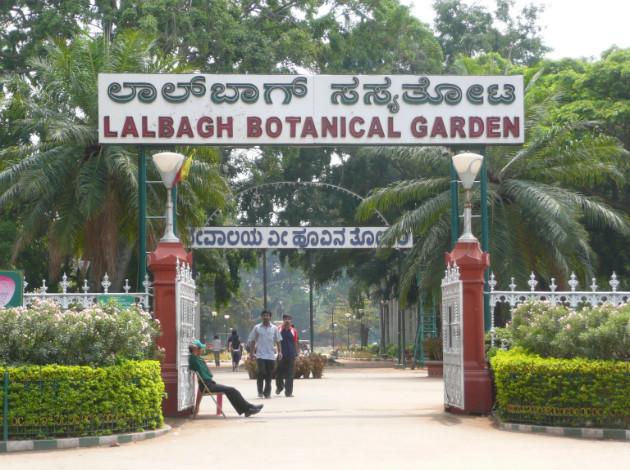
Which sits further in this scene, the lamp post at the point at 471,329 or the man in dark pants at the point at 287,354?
the man in dark pants at the point at 287,354

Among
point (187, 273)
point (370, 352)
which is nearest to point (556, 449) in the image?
point (187, 273)

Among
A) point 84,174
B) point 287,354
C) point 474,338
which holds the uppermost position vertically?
point 84,174

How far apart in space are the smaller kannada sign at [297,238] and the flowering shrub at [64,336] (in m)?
21.1

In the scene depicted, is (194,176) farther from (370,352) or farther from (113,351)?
(370,352)

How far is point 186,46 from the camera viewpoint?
37562mm

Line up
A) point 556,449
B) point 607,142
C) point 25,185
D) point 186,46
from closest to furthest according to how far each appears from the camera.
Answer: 1. point 556,449
2. point 25,185
3. point 607,142
4. point 186,46

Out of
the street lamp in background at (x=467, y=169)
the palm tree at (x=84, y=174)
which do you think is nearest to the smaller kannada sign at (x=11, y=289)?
the street lamp in background at (x=467, y=169)

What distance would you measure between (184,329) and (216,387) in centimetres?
99

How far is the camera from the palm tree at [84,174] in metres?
24.2

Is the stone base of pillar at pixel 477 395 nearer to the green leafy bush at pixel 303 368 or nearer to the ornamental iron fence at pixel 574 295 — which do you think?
the ornamental iron fence at pixel 574 295

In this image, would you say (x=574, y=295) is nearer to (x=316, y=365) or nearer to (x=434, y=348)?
(x=316, y=365)

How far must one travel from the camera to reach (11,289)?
15.5 metres

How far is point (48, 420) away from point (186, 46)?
86.1ft

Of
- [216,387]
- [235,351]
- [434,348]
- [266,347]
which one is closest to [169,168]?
[216,387]
